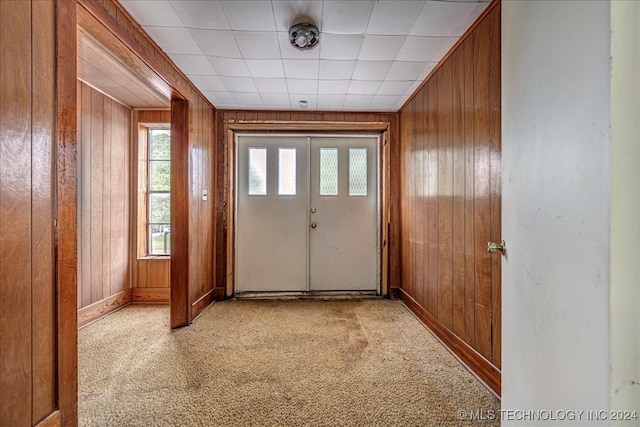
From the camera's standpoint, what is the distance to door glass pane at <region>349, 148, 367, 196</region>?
12.3 ft

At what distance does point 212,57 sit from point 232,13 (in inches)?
23.8

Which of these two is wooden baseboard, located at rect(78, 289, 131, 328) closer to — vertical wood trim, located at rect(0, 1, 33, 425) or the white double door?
the white double door

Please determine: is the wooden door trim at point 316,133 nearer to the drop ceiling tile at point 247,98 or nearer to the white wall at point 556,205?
the drop ceiling tile at point 247,98

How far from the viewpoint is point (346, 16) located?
1.81 metres

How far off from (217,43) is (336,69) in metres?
0.91

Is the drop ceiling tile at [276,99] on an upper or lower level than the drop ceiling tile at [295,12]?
upper

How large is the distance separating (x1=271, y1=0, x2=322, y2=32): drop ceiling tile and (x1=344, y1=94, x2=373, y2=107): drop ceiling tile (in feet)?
4.08

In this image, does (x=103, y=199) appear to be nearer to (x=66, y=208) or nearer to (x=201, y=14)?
(x=66, y=208)

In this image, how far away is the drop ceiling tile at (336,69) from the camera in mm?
2389

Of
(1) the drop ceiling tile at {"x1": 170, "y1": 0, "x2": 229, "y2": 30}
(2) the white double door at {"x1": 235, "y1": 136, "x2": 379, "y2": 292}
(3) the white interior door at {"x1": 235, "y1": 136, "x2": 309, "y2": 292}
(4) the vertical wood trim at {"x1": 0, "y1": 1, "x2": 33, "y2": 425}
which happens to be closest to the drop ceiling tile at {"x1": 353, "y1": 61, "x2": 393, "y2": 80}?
(1) the drop ceiling tile at {"x1": 170, "y1": 0, "x2": 229, "y2": 30}

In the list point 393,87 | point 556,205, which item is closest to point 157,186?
point 393,87

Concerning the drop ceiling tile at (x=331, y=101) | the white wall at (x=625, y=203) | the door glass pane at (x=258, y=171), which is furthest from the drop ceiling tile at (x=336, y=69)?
the white wall at (x=625, y=203)

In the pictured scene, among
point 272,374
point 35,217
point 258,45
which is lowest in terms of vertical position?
point 272,374

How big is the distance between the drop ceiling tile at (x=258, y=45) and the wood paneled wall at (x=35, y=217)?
0.95 meters
